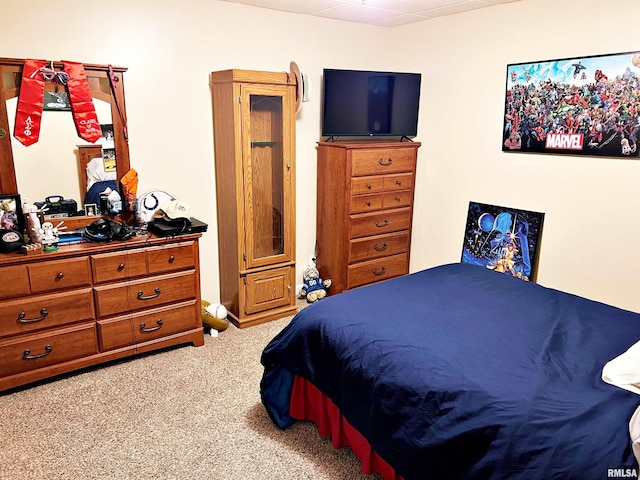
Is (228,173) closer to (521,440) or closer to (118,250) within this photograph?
(118,250)

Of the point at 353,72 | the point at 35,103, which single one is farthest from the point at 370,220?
the point at 35,103

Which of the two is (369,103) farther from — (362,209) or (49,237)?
(49,237)

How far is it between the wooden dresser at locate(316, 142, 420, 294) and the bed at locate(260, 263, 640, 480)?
123 centimetres

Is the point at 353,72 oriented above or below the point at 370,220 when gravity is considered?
above

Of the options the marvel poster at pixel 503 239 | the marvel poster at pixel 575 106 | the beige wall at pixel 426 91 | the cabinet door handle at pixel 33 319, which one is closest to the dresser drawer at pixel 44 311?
the cabinet door handle at pixel 33 319

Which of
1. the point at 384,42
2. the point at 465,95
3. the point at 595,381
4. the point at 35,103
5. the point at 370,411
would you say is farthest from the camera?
the point at 384,42

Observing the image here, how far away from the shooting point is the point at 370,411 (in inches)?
73.1

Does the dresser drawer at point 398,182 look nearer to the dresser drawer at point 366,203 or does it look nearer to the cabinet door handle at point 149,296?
the dresser drawer at point 366,203

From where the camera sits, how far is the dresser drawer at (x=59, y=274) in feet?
8.35

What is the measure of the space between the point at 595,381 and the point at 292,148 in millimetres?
2430

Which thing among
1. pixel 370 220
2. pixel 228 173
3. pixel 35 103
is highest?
pixel 35 103

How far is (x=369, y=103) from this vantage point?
3871 millimetres

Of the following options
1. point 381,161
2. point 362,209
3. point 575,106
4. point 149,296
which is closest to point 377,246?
point 362,209

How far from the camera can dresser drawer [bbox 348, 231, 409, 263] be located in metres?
3.89
